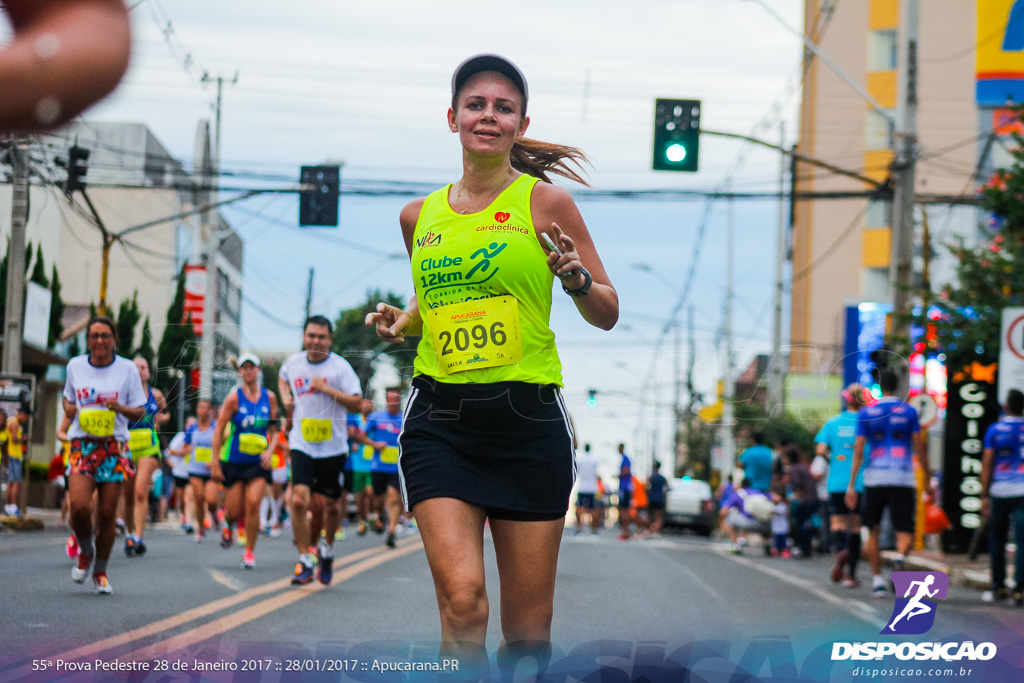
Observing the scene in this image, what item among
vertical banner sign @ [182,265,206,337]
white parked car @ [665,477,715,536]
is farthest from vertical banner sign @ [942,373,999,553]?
vertical banner sign @ [182,265,206,337]

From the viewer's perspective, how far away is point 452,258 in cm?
368

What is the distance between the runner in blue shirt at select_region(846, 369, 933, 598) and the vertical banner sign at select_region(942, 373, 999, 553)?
6.90 m

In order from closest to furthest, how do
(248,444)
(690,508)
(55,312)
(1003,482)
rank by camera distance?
(1003,482)
(248,444)
(55,312)
(690,508)

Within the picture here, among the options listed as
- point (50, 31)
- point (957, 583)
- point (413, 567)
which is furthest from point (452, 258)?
point (957, 583)

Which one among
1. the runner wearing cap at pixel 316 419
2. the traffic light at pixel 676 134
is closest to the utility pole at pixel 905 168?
the traffic light at pixel 676 134

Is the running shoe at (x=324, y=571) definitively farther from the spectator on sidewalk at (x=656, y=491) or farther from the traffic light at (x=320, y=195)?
the spectator on sidewalk at (x=656, y=491)

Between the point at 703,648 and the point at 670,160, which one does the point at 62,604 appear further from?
the point at 670,160

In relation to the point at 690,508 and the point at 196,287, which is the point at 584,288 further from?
the point at 690,508

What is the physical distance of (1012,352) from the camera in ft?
41.7

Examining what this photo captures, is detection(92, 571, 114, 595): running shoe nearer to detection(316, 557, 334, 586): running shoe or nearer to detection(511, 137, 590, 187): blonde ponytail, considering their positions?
detection(316, 557, 334, 586): running shoe

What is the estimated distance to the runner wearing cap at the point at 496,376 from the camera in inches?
142

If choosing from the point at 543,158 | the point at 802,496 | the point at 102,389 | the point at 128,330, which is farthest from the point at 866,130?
the point at 543,158

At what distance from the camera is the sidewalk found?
13735 mm

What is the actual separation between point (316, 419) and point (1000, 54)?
798 inches
